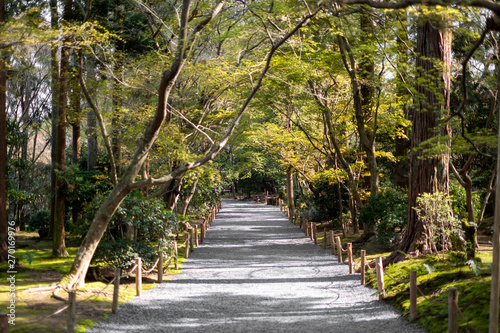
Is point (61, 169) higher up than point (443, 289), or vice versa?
point (61, 169)

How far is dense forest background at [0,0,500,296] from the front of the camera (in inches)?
415

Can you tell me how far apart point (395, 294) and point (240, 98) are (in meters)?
12.4

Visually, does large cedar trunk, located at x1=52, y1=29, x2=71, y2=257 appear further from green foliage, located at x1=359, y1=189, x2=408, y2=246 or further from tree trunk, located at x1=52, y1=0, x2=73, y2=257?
green foliage, located at x1=359, y1=189, x2=408, y2=246

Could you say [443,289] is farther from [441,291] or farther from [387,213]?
[387,213]

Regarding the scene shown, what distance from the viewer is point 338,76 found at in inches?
777

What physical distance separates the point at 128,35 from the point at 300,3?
890 centimetres

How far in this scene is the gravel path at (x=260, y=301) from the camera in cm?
800

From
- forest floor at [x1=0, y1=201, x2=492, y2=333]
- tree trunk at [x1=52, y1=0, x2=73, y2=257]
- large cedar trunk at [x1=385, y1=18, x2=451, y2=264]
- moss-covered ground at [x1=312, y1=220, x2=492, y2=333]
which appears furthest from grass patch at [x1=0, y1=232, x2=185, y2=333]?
large cedar trunk at [x1=385, y1=18, x2=451, y2=264]


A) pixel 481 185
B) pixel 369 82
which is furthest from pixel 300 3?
pixel 481 185

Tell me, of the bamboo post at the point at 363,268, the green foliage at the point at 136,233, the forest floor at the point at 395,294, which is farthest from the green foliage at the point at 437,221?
the green foliage at the point at 136,233

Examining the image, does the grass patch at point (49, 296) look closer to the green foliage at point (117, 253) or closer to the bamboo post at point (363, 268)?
the green foliage at point (117, 253)

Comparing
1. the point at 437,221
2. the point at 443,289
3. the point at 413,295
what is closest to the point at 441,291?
the point at 443,289

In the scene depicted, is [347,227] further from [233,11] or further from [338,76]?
[233,11]

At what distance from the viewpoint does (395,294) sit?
30.6ft
